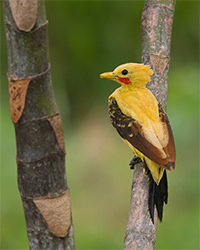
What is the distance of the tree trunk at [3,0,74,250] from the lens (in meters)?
1.38

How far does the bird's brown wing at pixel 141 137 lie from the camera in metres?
1.68

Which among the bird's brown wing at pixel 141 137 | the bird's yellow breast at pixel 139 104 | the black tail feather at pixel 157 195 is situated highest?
the bird's yellow breast at pixel 139 104

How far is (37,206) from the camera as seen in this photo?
1.47 meters

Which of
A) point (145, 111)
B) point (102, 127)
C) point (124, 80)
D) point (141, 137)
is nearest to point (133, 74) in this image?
point (124, 80)

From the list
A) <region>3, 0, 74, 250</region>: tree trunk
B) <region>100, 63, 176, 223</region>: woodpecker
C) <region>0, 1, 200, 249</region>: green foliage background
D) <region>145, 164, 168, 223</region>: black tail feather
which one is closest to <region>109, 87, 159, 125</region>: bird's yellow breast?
<region>100, 63, 176, 223</region>: woodpecker

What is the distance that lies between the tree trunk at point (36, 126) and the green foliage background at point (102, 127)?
167 centimetres

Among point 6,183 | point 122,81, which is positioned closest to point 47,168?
point 122,81

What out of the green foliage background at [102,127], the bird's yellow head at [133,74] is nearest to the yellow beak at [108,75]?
the bird's yellow head at [133,74]

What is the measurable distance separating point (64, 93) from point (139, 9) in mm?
1074

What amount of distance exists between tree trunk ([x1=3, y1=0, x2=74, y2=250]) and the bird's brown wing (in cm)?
38

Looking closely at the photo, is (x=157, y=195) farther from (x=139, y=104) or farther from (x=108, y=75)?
(x=108, y=75)

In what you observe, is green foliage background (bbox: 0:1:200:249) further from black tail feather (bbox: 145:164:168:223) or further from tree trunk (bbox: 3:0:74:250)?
tree trunk (bbox: 3:0:74:250)

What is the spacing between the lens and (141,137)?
1779mm

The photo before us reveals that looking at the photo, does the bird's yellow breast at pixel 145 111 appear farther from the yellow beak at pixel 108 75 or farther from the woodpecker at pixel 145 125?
the yellow beak at pixel 108 75
